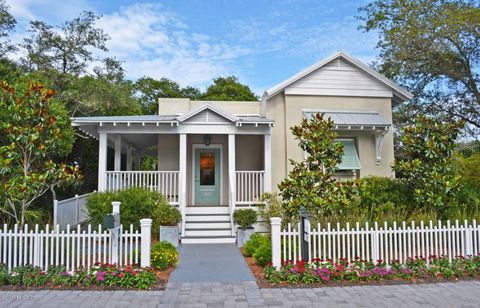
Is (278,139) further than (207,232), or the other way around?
(278,139)

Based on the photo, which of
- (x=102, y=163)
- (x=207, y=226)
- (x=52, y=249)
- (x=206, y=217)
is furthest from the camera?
(x=206, y=217)

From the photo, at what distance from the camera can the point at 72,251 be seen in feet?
19.7

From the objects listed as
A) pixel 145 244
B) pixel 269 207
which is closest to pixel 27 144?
pixel 145 244

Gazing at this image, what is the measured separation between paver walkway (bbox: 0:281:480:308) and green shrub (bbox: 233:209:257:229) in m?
3.64

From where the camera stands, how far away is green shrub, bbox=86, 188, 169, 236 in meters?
9.33

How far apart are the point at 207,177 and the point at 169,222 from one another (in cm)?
344

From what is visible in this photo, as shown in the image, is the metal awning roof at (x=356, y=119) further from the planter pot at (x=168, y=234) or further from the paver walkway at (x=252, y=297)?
the paver walkway at (x=252, y=297)

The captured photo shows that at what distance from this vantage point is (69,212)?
10.4m

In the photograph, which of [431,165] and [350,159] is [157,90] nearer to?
[350,159]

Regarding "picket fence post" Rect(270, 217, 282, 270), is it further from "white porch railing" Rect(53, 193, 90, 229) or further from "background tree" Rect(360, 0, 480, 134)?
"background tree" Rect(360, 0, 480, 134)

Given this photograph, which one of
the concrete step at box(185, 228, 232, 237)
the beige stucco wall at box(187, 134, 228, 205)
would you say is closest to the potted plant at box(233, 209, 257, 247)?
the concrete step at box(185, 228, 232, 237)

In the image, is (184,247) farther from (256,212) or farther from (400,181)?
(400,181)

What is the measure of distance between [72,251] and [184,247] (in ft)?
11.0

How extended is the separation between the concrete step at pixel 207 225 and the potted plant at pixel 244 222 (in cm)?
73
